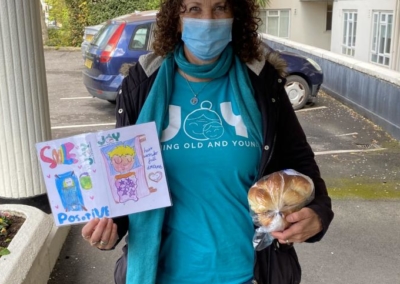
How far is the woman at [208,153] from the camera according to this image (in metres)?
1.87

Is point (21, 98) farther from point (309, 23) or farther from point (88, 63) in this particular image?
point (309, 23)

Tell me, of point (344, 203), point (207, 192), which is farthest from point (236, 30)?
point (344, 203)

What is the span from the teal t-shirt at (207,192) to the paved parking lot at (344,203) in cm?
257

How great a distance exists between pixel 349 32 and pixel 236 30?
2003 centimetres

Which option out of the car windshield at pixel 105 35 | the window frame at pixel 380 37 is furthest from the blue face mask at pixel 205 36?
the window frame at pixel 380 37

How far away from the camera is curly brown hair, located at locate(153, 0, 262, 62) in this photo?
202 cm

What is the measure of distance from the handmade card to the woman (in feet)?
0.25

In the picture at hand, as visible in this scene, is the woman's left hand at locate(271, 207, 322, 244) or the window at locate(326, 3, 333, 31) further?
the window at locate(326, 3, 333, 31)

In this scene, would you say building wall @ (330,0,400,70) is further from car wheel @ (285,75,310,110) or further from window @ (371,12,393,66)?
car wheel @ (285,75,310,110)

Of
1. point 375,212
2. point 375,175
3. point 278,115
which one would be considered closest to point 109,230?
point 278,115

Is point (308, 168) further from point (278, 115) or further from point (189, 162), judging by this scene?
point (189, 162)

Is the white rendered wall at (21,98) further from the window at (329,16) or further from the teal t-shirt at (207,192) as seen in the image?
the window at (329,16)

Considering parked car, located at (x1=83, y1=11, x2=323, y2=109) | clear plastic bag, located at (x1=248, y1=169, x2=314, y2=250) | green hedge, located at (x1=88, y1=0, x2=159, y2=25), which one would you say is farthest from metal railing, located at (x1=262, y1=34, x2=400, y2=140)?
green hedge, located at (x1=88, y1=0, x2=159, y2=25)

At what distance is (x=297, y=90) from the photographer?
34.3 ft
